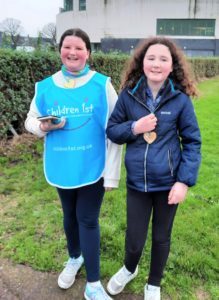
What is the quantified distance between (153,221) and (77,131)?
827mm

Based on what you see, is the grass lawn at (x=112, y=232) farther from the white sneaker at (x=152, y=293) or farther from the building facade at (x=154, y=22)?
the building facade at (x=154, y=22)

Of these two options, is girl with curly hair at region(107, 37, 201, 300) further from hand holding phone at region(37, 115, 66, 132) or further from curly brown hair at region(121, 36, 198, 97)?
hand holding phone at region(37, 115, 66, 132)

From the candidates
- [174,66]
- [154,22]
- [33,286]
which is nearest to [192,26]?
[154,22]

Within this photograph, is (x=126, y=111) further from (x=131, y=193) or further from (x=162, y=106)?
(x=131, y=193)

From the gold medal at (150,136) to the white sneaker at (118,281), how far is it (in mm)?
1108

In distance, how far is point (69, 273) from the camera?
9.39 ft

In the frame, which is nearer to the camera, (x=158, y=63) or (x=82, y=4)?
(x=158, y=63)

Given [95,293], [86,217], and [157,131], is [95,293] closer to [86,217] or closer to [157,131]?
[86,217]

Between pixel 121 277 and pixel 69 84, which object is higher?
pixel 69 84

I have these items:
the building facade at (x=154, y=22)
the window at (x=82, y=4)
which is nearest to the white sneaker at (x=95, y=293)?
the building facade at (x=154, y=22)

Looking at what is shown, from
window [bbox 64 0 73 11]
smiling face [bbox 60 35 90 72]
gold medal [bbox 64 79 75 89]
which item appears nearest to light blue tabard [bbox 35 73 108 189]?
gold medal [bbox 64 79 75 89]

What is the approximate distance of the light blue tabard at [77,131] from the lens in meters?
2.38

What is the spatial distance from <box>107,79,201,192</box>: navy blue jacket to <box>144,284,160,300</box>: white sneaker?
0.86 metres

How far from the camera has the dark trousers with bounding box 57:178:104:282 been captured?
8.15 ft
